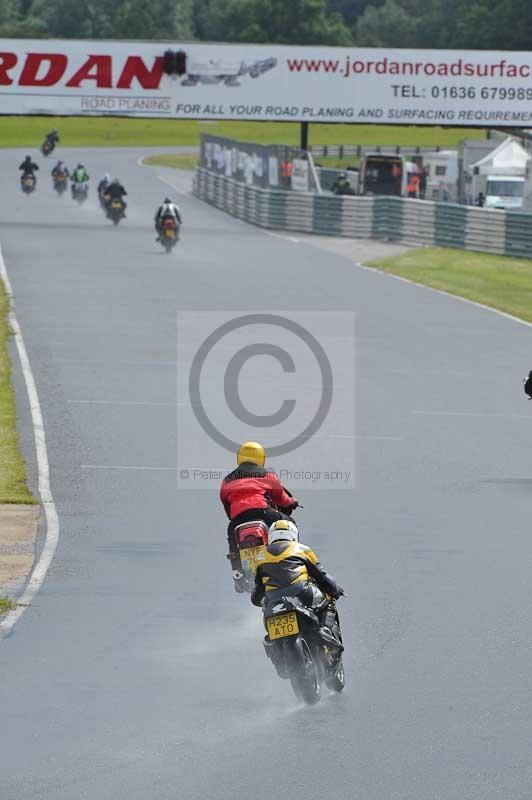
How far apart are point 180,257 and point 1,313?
14589 mm

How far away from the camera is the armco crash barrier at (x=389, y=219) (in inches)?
1901

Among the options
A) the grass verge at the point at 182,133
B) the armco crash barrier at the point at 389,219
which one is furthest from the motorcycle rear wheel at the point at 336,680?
the grass verge at the point at 182,133

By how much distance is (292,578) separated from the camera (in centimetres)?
1034

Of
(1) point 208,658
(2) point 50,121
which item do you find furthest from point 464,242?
(2) point 50,121

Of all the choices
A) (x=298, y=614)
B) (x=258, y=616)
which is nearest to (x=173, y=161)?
(x=258, y=616)

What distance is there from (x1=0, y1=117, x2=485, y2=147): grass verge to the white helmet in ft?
A: 356

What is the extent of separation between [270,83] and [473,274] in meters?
17.7

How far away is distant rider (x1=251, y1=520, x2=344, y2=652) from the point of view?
10.3m

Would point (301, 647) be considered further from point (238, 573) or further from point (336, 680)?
point (238, 573)

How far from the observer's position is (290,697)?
10.4 meters

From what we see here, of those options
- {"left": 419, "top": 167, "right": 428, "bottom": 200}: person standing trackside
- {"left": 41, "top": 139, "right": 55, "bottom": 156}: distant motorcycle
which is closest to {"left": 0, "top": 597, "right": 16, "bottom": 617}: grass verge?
{"left": 419, "top": 167, "right": 428, "bottom": 200}: person standing trackside

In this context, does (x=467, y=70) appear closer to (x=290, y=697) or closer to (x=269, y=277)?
(x=269, y=277)

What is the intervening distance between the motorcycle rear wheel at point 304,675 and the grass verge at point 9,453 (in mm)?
7064

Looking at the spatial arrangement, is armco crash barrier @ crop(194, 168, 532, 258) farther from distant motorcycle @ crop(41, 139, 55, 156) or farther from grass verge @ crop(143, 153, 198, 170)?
grass verge @ crop(143, 153, 198, 170)
